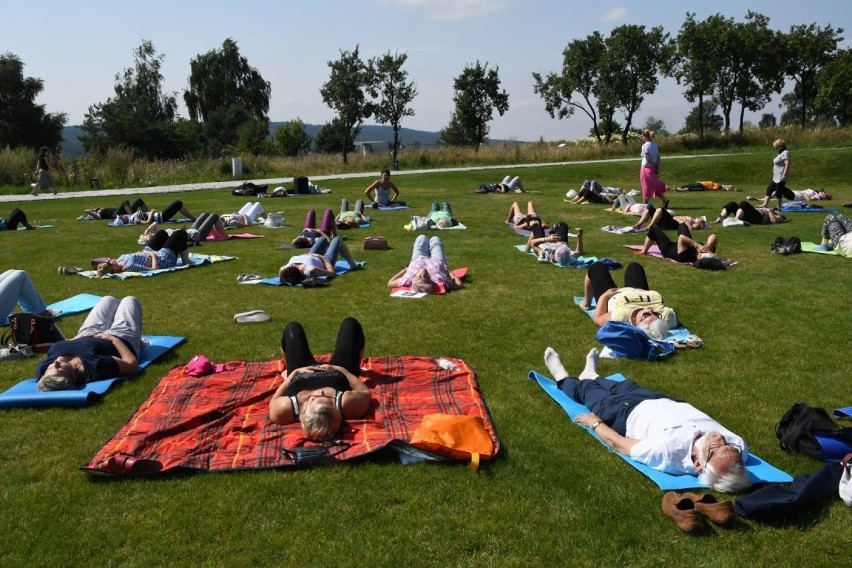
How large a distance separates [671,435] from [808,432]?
1.10 meters

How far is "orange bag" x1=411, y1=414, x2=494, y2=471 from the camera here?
4926mm

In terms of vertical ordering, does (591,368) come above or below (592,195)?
below

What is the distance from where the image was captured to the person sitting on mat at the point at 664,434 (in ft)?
14.8

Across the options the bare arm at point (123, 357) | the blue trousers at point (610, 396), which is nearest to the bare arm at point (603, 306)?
the blue trousers at point (610, 396)

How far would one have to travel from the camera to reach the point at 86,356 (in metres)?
6.58

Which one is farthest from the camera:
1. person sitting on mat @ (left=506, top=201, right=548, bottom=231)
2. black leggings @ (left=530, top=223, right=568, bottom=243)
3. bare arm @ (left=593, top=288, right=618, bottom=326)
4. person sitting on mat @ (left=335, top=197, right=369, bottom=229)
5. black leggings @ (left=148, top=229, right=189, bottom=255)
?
person sitting on mat @ (left=335, top=197, right=369, bottom=229)

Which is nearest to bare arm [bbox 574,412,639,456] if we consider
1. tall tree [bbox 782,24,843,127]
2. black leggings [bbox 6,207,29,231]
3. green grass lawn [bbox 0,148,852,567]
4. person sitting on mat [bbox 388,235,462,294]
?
green grass lawn [bbox 0,148,852,567]

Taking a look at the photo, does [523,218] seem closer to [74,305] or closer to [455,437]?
[74,305]

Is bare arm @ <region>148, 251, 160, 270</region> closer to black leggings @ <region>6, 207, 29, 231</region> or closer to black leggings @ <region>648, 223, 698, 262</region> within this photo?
black leggings @ <region>6, 207, 29, 231</region>

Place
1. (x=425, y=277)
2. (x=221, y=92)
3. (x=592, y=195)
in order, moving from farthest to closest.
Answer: (x=221, y=92) < (x=592, y=195) < (x=425, y=277)

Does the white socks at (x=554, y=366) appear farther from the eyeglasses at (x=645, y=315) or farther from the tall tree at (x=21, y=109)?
the tall tree at (x=21, y=109)

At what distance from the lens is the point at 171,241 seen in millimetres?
12203

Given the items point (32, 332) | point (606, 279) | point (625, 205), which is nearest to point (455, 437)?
point (606, 279)

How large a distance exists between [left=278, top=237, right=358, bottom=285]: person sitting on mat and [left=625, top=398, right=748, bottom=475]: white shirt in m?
6.78
